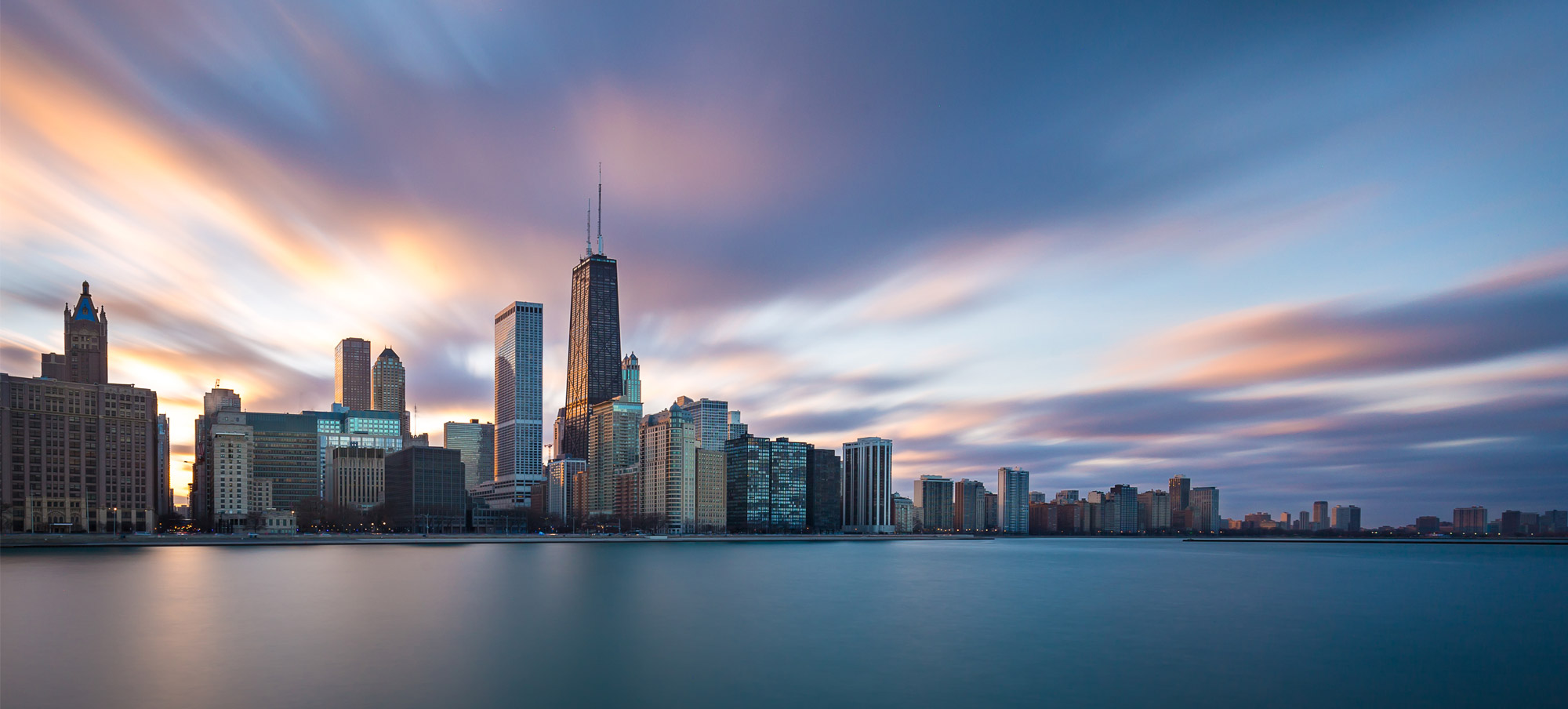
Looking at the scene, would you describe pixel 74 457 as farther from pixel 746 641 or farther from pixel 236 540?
pixel 746 641

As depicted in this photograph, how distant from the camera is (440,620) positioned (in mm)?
48875

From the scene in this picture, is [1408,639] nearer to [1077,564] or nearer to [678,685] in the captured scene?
[678,685]

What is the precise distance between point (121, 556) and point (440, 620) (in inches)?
3625

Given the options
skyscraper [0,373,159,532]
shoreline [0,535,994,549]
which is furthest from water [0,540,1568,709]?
skyscraper [0,373,159,532]

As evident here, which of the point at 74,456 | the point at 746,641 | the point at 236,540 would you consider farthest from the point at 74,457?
the point at 746,641

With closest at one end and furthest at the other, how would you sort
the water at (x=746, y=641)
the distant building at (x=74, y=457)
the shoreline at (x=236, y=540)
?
the water at (x=746, y=641) → the shoreline at (x=236, y=540) → the distant building at (x=74, y=457)

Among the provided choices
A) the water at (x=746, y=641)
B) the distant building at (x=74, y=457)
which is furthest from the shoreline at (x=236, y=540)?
the water at (x=746, y=641)

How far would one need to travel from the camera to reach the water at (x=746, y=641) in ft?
105

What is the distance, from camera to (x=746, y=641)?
43.9m

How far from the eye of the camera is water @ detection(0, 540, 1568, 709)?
3189 cm

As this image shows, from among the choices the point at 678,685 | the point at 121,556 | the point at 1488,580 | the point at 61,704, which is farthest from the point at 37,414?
the point at 1488,580

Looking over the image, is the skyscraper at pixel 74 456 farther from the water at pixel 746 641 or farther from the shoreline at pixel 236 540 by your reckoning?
the water at pixel 746 641

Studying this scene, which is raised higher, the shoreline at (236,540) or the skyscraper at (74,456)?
the skyscraper at (74,456)

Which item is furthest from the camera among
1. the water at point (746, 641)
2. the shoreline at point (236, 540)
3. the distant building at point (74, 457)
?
the distant building at point (74, 457)
